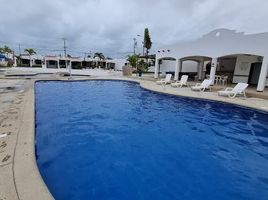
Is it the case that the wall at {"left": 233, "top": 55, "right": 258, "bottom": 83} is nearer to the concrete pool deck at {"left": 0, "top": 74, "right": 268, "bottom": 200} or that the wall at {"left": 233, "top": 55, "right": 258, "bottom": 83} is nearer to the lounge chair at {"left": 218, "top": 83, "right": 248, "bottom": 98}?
the lounge chair at {"left": 218, "top": 83, "right": 248, "bottom": 98}

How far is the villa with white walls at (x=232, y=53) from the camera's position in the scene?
464 inches

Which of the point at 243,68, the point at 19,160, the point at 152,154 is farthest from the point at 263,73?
the point at 19,160

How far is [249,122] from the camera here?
771cm

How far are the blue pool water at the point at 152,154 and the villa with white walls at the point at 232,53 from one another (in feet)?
17.2

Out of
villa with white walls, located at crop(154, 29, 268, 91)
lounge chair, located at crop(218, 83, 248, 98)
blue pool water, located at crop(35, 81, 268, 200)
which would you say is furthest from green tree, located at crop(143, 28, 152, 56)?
blue pool water, located at crop(35, 81, 268, 200)

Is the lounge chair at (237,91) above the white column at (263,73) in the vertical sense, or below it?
below

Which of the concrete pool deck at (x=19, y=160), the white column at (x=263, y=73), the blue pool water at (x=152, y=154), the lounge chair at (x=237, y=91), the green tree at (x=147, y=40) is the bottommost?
the blue pool water at (x=152, y=154)

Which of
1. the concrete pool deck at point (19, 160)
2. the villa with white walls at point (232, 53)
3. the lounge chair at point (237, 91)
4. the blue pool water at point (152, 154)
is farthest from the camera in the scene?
the villa with white walls at point (232, 53)

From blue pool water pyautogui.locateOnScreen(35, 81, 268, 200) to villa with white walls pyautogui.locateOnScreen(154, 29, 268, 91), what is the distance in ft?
17.2

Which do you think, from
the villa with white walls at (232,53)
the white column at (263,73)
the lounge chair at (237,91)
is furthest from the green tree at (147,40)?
the lounge chair at (237,91)

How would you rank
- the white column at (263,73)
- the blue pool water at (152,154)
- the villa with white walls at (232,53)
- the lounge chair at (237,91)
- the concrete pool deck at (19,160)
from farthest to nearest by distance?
the villa with white walls at (232,53) < the white column at (263,73) < the lounge chair at (237,91) < the blue pool water at (152,154) < the concrete pool deck at (19,160)

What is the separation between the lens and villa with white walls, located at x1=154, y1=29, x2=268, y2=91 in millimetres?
11773

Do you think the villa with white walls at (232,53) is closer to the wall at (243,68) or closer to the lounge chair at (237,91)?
the wall at (243,68)

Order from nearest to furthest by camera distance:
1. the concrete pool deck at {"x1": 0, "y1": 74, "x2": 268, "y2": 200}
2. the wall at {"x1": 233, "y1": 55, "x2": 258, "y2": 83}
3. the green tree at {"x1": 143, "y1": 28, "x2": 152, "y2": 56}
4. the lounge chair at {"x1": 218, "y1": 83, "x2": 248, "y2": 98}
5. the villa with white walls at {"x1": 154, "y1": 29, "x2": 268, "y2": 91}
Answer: the concrete pool deck at {"x1": 0, "y1": 74, "x2": 268, "y2": 200} → the lounge chair at {"x1": 218, "y1": 83, "x2": 248, "y2": 98} → the villa with white walls at {"x1": 154, "y1": 29, "x2": 268, "y2": 91} → the wall at {"x1": 233, "y1": 55, "x2": 258, "y2": 83} → the green tree at {"x1": 143, "y1": 28, "x2": 152, "y2": 56}
